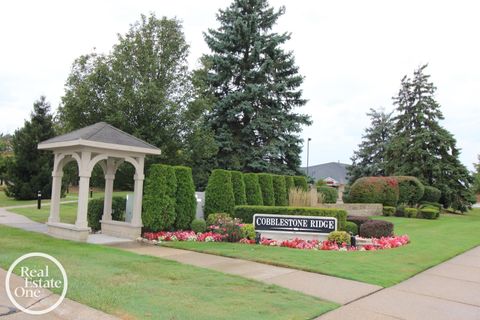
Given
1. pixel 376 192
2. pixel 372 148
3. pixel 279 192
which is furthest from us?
pixel 372 148

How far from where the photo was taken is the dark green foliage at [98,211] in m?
14.2

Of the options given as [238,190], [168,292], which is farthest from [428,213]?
A: [168,292]

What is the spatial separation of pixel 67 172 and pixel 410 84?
96.9 feet

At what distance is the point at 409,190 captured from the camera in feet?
90.5

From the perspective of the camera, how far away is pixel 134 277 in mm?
6758

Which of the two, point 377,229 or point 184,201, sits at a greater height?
point 184,201

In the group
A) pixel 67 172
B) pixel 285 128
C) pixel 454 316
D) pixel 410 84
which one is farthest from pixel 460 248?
pixel 410 84

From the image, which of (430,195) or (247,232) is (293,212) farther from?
(430,195)

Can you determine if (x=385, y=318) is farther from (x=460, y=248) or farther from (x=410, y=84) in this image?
(x=410, y=84)

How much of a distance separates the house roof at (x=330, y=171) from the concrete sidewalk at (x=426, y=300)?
2190 inches

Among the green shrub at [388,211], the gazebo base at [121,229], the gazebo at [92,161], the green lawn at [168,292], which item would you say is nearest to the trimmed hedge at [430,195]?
the green shrub at [388,211]

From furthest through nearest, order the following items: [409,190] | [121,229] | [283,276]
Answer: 1. [409,190]
2. [121,229]
3. [283,276]

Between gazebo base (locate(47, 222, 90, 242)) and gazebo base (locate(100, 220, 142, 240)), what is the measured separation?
1372 millimetres

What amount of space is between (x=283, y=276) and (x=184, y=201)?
6.41 m
